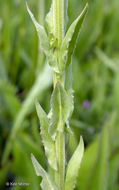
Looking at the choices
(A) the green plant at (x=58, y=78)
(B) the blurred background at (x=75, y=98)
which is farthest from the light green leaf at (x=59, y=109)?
(B) the blurred background at (x=75, y=98)

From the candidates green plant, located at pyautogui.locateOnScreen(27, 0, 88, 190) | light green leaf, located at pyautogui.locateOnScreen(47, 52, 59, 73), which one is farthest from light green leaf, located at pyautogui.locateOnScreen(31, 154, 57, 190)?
light green leaf, located at pyautogui.locateOnScreen(47, 52, 59, 73)

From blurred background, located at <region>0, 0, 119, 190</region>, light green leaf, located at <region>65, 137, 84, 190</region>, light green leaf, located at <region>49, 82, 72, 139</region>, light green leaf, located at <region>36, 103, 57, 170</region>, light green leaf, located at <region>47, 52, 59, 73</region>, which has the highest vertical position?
light green leaf, located at <region>47, 52, 59, 73</region>

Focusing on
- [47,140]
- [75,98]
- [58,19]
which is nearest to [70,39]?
[58,19]

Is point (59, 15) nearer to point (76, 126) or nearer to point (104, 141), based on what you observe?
point (104, 141)

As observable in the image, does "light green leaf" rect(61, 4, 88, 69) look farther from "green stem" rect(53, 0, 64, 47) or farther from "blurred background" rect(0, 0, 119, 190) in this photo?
"blurred background" rect(0, 0, 119, 190)

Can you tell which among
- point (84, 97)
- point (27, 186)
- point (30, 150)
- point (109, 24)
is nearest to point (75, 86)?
point (84, 97)
